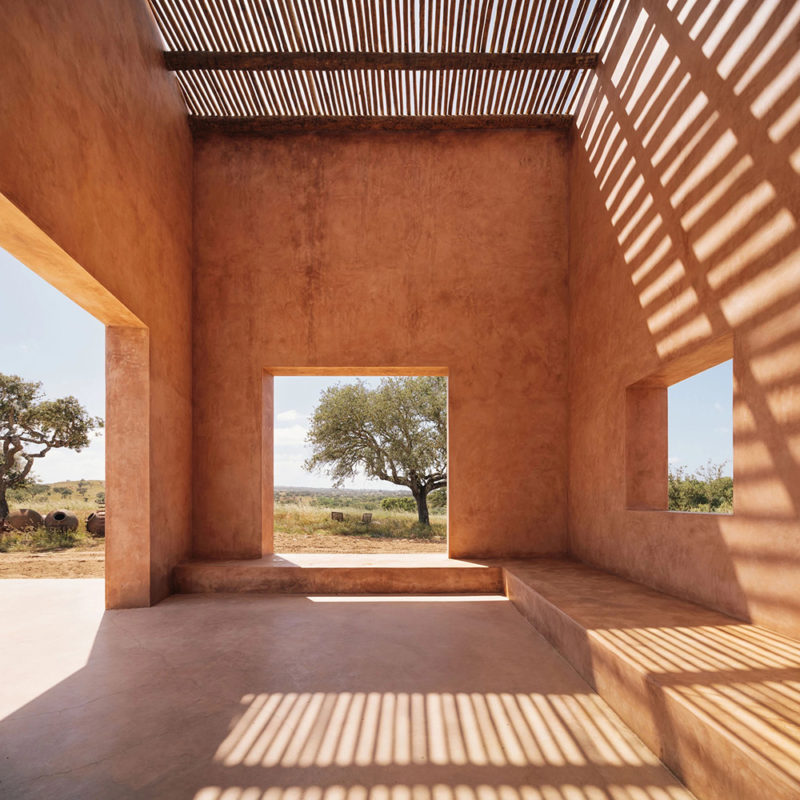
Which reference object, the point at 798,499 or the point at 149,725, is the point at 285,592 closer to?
the point at 149,725

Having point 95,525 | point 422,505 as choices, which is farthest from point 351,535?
point 95,525

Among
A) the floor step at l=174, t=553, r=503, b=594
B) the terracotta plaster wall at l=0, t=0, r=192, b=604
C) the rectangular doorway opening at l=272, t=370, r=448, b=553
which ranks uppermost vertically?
the terracotta plaster wall at l=0, t=0, r=192, b=604

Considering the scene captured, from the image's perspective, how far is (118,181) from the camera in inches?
140

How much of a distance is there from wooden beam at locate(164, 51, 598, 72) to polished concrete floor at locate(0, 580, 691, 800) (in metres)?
4.92

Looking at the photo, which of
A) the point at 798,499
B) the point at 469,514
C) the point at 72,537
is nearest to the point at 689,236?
the point at 798,499

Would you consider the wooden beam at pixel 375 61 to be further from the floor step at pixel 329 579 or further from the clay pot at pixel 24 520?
the clay pot at pixel 24 520

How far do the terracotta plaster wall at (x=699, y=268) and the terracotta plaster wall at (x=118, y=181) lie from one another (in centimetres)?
375

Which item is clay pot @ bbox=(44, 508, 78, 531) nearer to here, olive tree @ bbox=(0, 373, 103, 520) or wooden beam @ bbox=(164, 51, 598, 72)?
olive tree @ bbox=(0, 373, 103, 520)

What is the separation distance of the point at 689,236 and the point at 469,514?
10.5 feet

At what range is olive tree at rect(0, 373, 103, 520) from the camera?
1119 centimetres

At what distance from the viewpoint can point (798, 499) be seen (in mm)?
2354

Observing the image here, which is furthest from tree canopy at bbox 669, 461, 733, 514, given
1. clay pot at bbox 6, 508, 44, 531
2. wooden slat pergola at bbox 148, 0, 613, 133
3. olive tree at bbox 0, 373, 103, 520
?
olive tree at bbox 0, 373, 103, 520

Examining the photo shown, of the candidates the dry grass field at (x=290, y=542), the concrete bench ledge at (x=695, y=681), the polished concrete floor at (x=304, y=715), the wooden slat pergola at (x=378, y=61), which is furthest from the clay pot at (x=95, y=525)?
the concrete bench ledge at (x=695, y=681)

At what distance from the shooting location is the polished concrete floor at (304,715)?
5.83ft
